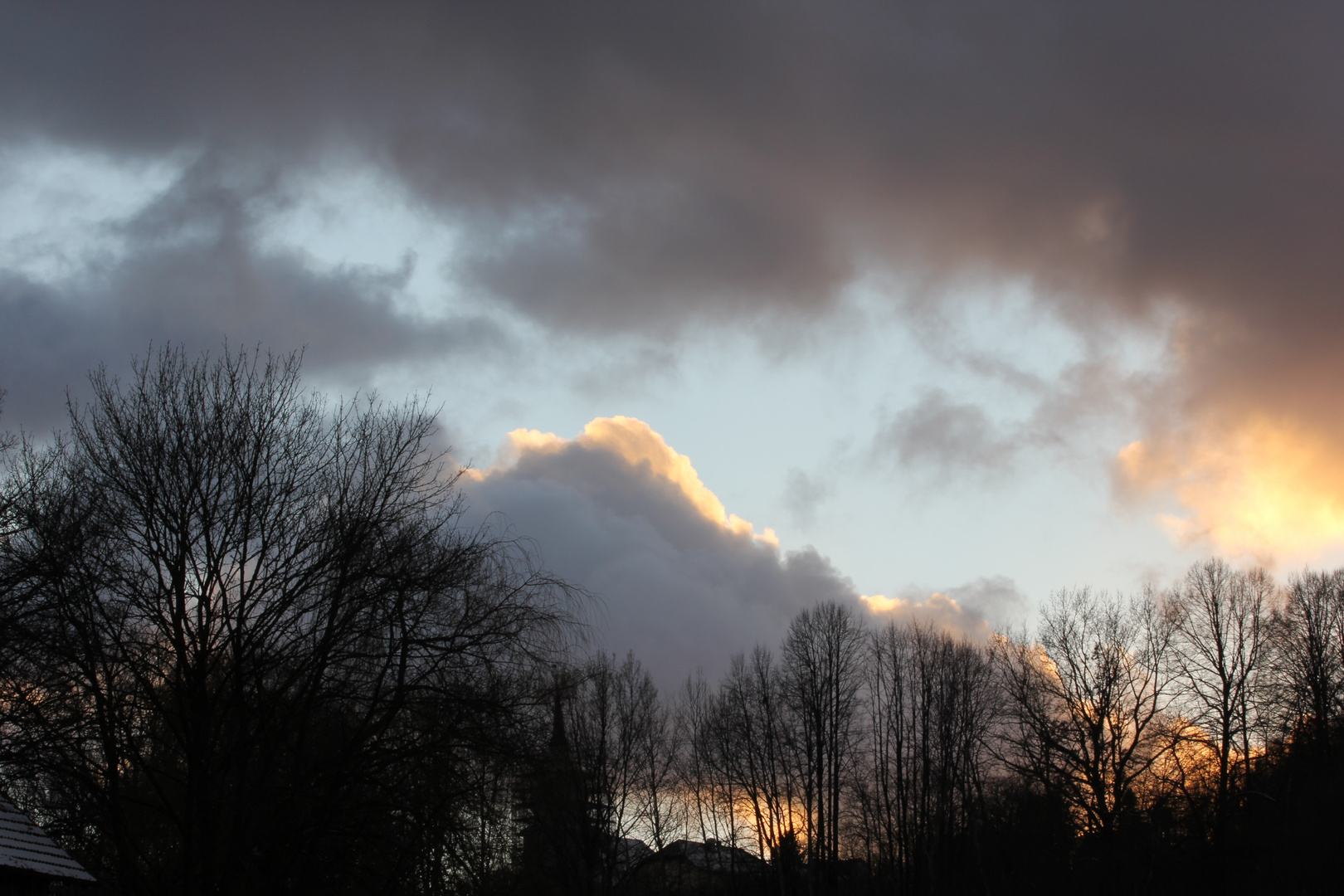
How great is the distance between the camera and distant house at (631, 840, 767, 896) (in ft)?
166

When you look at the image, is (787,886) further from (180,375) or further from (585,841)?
(180,375)

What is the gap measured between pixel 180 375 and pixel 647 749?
41.0 metres

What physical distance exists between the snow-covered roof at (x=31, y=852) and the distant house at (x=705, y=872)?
33624 mm

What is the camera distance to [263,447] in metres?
12.1

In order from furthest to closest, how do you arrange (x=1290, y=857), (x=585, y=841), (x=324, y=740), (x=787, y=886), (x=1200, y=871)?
(x=787, y=886) → (x=585, y=841) → (x=1200, y=871) → (x=1290, y=857) → (x=324, y=740)

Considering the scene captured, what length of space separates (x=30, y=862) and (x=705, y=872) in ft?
162

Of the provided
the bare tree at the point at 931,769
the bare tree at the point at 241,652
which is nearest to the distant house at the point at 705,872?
the bare tree at the point at 931,769

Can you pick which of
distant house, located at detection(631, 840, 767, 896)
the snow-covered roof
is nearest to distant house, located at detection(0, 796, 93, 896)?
the snow-covered roof

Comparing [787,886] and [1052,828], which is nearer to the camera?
[1052,828]

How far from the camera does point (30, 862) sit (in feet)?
47.5

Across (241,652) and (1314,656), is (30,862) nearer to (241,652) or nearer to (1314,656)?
(241,652)

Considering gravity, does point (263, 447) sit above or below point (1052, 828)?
above

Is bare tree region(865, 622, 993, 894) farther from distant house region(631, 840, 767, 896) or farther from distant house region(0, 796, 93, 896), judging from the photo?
distant house region(0, 796, 93, 896)

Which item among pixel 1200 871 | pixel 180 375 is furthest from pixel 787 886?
pixel 180 375
